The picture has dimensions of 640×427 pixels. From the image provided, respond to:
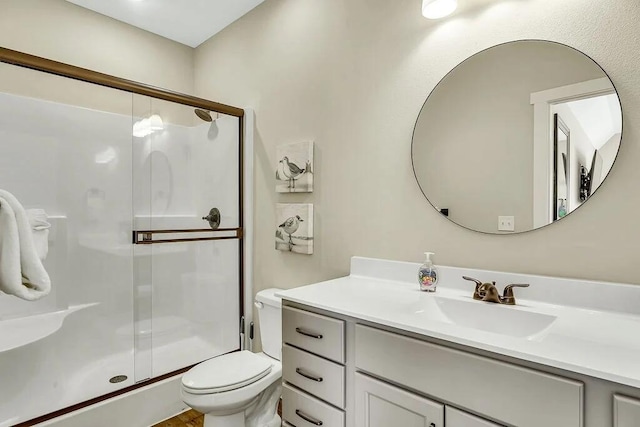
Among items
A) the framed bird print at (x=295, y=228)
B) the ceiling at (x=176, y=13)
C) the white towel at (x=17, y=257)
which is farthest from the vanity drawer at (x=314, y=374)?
the ceiling at (x=176, y=13)

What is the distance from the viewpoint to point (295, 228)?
7.04ft

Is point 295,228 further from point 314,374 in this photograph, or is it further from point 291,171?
point 314,374

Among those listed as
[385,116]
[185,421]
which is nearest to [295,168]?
[385,116]

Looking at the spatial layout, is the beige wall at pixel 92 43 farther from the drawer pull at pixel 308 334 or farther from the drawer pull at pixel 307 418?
the drawer pull at pixel 307 418

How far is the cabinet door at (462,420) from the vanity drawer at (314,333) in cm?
39

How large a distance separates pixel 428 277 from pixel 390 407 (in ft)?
1.84

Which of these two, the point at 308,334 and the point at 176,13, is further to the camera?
the point at 176,13

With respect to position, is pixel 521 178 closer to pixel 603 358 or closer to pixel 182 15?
pixel 603 358

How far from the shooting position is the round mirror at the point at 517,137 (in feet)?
4.04

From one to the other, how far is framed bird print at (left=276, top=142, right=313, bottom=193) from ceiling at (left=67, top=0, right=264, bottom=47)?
114cm

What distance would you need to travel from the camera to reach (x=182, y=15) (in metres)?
2.64

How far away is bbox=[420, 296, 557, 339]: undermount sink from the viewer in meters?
1.18

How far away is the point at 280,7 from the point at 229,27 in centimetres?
61

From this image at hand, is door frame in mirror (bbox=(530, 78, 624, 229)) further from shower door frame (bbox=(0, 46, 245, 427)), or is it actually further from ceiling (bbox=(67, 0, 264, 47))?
ceiling (bbox=(67, 0, 264, 47))
